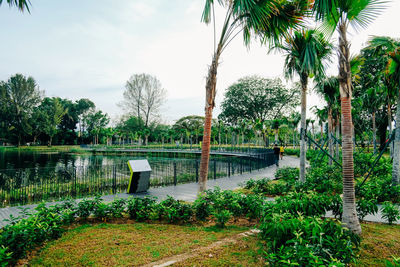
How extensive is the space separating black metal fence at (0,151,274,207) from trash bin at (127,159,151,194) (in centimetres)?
89

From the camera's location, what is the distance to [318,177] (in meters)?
8.19

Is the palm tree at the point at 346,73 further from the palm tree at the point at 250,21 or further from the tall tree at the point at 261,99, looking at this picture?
the tall tree at the point at 261,99

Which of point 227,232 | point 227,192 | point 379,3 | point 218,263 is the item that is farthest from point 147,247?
point 379,3

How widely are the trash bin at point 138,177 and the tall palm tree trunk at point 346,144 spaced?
6.25 m

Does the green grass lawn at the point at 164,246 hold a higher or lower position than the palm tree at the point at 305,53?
lower

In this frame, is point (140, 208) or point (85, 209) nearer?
point (85, 209)

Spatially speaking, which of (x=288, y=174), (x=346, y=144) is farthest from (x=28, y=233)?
(x=288, y=174)

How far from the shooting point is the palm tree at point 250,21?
17.7 ft

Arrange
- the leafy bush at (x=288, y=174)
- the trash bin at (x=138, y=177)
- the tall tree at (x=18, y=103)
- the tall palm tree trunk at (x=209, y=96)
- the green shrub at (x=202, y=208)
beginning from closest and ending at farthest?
the green shrub at (x=202, y=208) < the tall palm tree trunk at (x=209, y=96) < the trash bin at (x=138, y=177) < the leafy bush at (x=288, y=174) < the tall tree at (x=18, y=103)

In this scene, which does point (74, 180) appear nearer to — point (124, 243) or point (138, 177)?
point (138, 177)

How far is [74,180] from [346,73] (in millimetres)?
9122

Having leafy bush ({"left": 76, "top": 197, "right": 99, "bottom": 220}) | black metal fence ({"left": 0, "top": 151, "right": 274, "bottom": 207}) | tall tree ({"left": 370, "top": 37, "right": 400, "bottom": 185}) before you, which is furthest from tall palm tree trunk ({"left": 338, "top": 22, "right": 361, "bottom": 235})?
black metal fence ({"left": 0, "top": 151, "right": 274, "bottom": 207})

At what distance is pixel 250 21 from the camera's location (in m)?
5.96

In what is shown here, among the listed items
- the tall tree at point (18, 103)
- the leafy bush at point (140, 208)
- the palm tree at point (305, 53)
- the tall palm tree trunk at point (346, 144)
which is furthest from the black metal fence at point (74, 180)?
the tall tree at point (18, 103)
